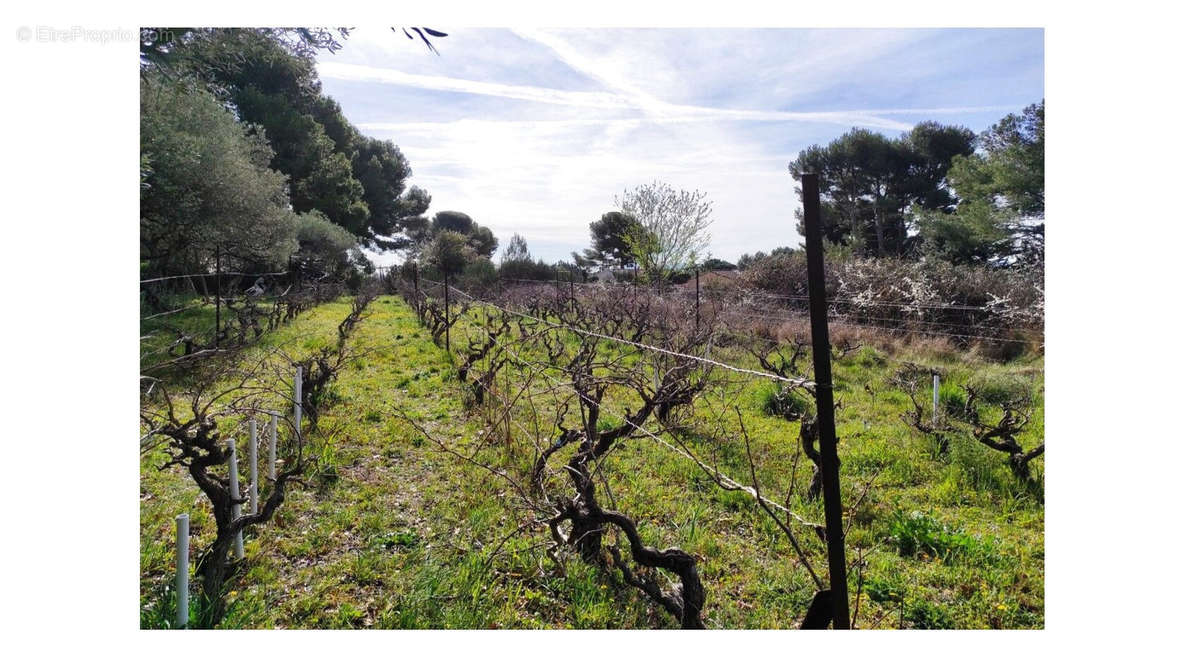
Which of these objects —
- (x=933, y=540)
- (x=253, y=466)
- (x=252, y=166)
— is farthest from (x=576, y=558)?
(x=252, y=166)

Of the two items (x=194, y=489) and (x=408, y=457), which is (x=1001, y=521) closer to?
(x=408, y=457)

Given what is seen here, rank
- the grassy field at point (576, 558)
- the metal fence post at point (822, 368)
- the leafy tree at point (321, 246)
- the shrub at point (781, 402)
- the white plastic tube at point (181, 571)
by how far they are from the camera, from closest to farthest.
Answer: the metal fence post at point (822, 368), the white plastic tube at point (181, 571), the grassy field at point (576, 558), the shrub at point (781, 402), the leafy tree at point (321, 246)

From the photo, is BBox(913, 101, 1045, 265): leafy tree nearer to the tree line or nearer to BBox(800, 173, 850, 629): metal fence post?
BBox(800, 173, 850, 629): metal fence post

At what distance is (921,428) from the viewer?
4.09 meters

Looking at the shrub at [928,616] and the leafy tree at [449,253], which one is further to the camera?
the leafy tree at [449,253]

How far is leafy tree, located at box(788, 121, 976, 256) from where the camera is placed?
15039 millimetres

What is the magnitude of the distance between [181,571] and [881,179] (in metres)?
18.0

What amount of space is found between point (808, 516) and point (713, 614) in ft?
3.71

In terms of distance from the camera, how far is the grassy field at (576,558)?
2.08m

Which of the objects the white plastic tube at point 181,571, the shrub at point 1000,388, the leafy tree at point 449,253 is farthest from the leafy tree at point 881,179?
the white plastic tube at point 181,571

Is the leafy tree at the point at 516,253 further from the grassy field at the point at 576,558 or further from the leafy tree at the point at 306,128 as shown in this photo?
the grassy field at the point at 576,558

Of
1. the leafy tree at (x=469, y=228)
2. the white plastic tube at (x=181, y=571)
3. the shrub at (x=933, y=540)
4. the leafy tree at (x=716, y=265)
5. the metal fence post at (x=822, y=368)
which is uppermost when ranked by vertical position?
the leafy tree at (x=469, y=228)

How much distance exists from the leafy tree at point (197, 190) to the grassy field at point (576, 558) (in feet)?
16.6
